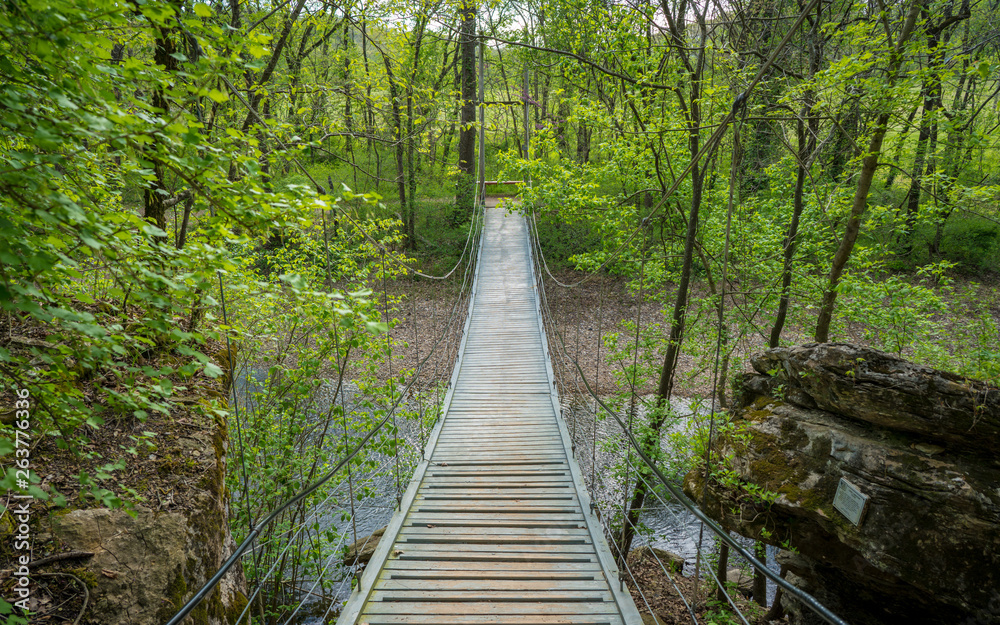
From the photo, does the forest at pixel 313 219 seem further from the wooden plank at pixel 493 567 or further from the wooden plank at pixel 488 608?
the wooden plank at pixel 493 567

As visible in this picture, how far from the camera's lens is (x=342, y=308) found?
49.8 inches

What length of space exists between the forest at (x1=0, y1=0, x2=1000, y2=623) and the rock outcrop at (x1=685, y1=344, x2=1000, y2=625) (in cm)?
38

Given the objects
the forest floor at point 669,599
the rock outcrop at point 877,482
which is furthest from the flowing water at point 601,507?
the rock outcrop at point 877,482

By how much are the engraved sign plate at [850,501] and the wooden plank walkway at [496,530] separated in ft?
3.90

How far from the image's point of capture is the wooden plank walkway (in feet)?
6.85

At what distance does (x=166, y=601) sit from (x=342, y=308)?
59.6 inches

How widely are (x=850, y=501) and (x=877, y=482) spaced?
0.18 m

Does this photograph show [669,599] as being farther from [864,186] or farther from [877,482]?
[864,186]

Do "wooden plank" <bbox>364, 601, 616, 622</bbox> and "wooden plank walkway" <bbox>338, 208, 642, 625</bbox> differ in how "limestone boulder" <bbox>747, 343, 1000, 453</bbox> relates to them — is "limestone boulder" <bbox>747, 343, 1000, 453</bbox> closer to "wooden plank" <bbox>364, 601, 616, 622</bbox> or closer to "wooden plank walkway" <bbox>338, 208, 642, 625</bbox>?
"wooden plank walkway" <bbox>338, 208, 642, 625</bbox>

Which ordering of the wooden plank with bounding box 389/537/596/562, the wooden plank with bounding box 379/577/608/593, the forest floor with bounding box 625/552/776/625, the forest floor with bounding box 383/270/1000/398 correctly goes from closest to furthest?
the wooden plank with bounding box 379/577/608/593
the wooden plank with bounding box 389/537/596/562
the forest floor with bounding box 625/552/776/625
the forest floor with bounding box 383/270/1000/398

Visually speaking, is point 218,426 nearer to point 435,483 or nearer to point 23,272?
point 435,483

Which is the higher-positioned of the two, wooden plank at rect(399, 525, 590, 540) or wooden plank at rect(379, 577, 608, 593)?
wooden plank at rect(379, 577, 608, 593)

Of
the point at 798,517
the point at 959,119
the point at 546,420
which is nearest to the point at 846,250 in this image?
the point at 959,119

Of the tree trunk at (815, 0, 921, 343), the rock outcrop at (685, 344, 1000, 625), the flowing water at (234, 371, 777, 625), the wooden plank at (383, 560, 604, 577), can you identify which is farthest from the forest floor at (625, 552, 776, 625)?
the tree trunk at (815, 0, 921, 343)
